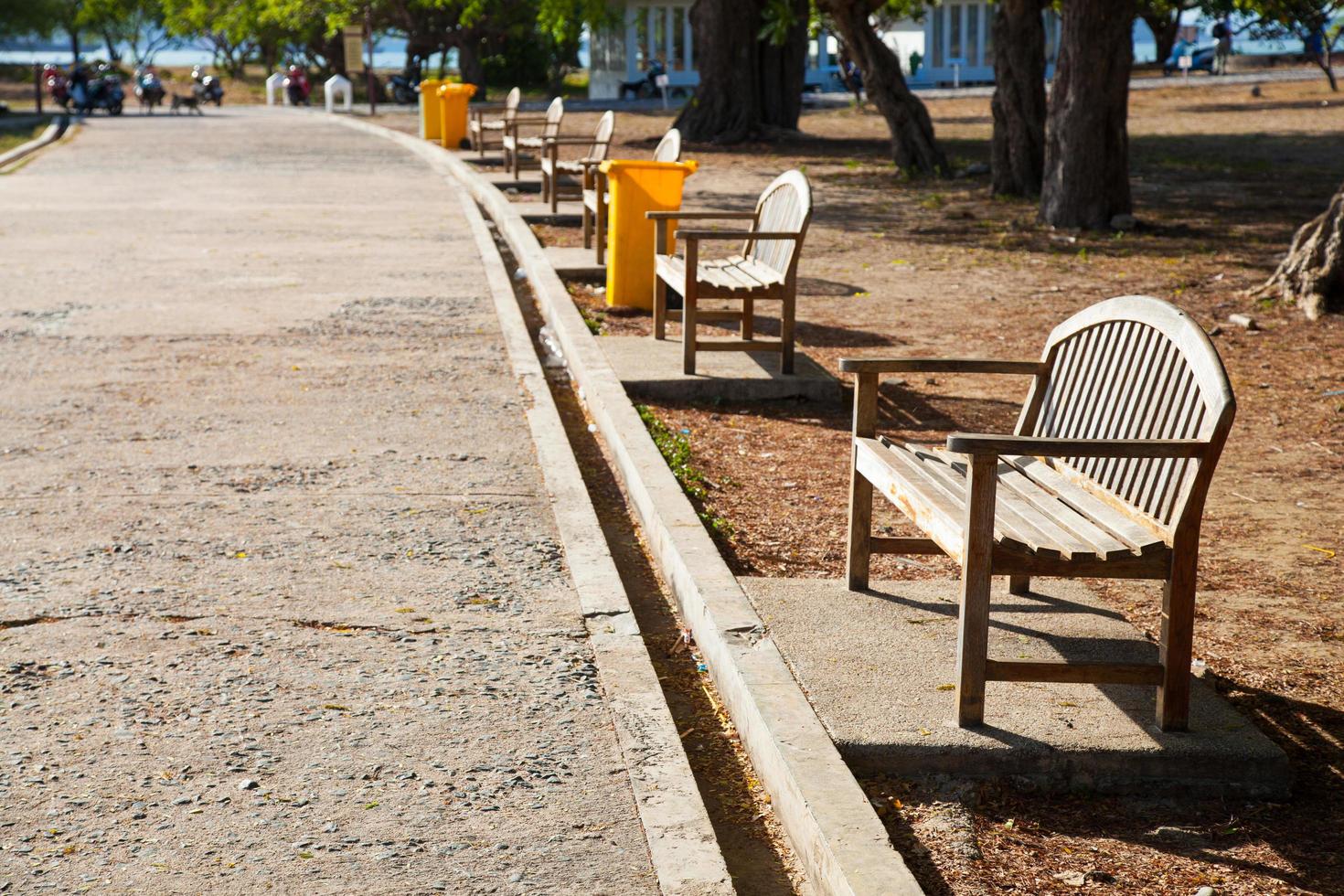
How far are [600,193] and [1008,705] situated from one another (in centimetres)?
881

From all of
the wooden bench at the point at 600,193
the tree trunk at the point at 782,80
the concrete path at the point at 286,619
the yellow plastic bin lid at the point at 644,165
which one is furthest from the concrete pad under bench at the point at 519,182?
the tree trunk at the point at 782,80

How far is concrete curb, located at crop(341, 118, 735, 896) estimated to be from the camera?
3344mm

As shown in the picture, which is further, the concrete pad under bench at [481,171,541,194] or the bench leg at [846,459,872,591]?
the concrete pad under bench at [481,171,541,194]

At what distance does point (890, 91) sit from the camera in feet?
71.9

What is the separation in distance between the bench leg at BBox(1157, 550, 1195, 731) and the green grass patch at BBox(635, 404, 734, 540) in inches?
84.5

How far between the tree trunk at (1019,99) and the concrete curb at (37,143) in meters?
15.2

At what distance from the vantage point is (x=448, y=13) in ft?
172

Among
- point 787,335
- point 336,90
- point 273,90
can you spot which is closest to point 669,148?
point 787,335

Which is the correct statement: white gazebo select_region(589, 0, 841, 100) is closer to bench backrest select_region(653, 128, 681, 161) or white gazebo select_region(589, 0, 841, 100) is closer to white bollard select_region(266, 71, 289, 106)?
white bollard select_region(266, 71, 289, 106)

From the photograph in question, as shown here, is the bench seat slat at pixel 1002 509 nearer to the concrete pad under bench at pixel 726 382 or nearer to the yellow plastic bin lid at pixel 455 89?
the concrete pad under bench at pixel 726 382

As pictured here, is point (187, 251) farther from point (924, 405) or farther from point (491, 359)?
point (924, 405)

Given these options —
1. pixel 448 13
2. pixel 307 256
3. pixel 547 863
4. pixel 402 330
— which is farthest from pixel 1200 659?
pixel 448 13

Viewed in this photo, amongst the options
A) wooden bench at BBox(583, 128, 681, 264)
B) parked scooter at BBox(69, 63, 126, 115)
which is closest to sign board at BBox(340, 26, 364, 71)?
parked scooter at BBox(69, 63, 126, 115)

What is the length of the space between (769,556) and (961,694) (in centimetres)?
178
